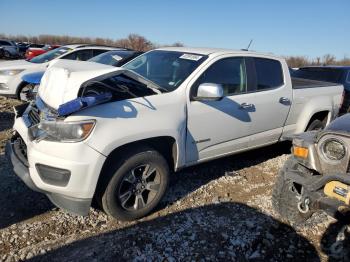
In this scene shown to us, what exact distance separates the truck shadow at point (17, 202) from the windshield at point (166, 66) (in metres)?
1.88

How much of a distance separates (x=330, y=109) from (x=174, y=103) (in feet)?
11.0

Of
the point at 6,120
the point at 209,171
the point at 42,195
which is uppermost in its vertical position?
the point at 42,195

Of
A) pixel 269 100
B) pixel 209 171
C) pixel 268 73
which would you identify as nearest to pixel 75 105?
pixel 209 171

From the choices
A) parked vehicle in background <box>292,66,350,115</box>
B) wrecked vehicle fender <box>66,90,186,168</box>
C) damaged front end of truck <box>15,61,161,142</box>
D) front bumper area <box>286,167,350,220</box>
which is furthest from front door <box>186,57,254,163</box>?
parked vehicle in background <box>292,66,350,115</box>

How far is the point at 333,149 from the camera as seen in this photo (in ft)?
10.1

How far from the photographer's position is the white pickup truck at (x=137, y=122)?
9.87 feet

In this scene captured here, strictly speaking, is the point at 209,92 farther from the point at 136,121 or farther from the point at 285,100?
the point at 285,100

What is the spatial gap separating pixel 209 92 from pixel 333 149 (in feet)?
4.40

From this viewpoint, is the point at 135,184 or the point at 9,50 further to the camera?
the point at 9,50

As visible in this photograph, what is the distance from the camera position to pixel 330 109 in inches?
225

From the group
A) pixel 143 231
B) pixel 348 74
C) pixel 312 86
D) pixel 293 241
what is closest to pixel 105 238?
pixel 143 231

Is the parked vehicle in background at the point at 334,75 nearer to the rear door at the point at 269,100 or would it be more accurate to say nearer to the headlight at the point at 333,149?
the rear door at the point at 269,100

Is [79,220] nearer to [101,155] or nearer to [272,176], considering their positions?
[101,155]

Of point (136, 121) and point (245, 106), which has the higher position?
point (136, 121)
